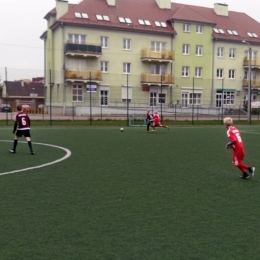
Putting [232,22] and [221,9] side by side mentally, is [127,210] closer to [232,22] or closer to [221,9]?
[232,22]

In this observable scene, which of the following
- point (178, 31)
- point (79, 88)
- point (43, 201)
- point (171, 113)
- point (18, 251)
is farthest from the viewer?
point (178, 31)

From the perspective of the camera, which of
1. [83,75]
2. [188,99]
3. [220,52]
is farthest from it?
[220,52]

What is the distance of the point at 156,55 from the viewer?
49.4 m

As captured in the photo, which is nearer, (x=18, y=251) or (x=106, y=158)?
(x=18, y=251)

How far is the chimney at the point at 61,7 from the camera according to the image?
47188mm

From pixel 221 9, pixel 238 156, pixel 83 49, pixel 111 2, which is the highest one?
pixel 221 9

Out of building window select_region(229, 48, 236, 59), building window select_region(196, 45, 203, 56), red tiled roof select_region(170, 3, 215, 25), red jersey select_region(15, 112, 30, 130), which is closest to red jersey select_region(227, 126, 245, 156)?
red jersey select_region(15, 112, 30, 130)

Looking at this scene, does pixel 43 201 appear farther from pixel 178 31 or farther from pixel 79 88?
pixel 178 31

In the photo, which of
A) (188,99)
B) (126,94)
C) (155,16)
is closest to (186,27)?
(155,16)

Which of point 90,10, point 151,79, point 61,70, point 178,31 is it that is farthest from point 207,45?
point 61,70

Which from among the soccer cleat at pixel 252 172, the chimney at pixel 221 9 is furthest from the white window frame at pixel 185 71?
the soccer cleat at pixel 252 172

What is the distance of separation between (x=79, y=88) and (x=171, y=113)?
12417 millimetres

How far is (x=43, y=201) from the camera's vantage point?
668 cm

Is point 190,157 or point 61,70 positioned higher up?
point 61,70
